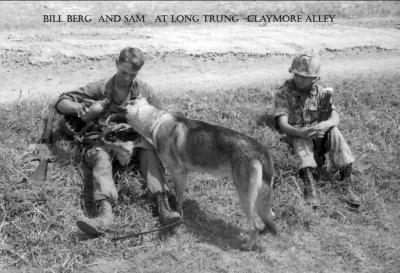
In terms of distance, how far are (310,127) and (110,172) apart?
7.72ft

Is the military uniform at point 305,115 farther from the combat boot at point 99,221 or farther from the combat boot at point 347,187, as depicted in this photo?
the combat boot at point 99,221

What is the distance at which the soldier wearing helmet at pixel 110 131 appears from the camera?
4945 millimetres

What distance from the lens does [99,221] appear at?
464cm

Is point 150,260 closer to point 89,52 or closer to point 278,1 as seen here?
point 89,52

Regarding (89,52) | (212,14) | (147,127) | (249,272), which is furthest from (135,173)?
(212,14)

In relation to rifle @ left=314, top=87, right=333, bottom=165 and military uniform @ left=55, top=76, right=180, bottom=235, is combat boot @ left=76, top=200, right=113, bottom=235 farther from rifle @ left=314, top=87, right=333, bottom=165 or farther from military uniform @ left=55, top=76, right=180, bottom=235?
rifle @ left=314, top=87, right=333, bottom=165

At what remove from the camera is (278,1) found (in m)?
13.5

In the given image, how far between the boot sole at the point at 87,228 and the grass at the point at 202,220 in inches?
5.1

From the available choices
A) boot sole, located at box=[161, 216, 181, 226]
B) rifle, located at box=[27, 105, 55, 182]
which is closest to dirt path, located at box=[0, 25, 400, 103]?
rifle, located at box=[27, 105, 55, 182]

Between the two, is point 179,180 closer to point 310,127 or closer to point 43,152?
point 43,152

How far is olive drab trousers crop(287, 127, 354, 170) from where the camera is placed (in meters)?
5.79

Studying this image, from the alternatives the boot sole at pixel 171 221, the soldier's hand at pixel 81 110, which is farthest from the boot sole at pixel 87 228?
the soldier's hand at pixel 81 110

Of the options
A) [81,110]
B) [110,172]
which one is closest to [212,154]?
[110,172]

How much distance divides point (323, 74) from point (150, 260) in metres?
5.13
